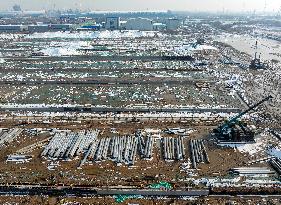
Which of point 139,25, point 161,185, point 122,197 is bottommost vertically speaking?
point 122,197

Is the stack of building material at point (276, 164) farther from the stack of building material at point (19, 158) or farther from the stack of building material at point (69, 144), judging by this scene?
the stack of building material at point (19, 158)

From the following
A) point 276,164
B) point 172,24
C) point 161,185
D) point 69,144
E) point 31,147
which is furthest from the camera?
point 172,24

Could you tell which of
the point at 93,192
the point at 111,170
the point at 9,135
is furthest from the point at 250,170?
the point at 9,135

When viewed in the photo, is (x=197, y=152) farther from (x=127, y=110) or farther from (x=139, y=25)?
(x=139, y=25)

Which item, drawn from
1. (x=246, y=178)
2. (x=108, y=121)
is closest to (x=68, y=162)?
(x=108, y=121)

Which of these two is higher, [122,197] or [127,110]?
[127,110]

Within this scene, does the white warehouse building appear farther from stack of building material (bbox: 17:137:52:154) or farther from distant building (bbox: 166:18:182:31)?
stack of building material (bbox: 17:137:52:154)

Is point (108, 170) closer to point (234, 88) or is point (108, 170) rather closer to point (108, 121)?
point (108, 121)
